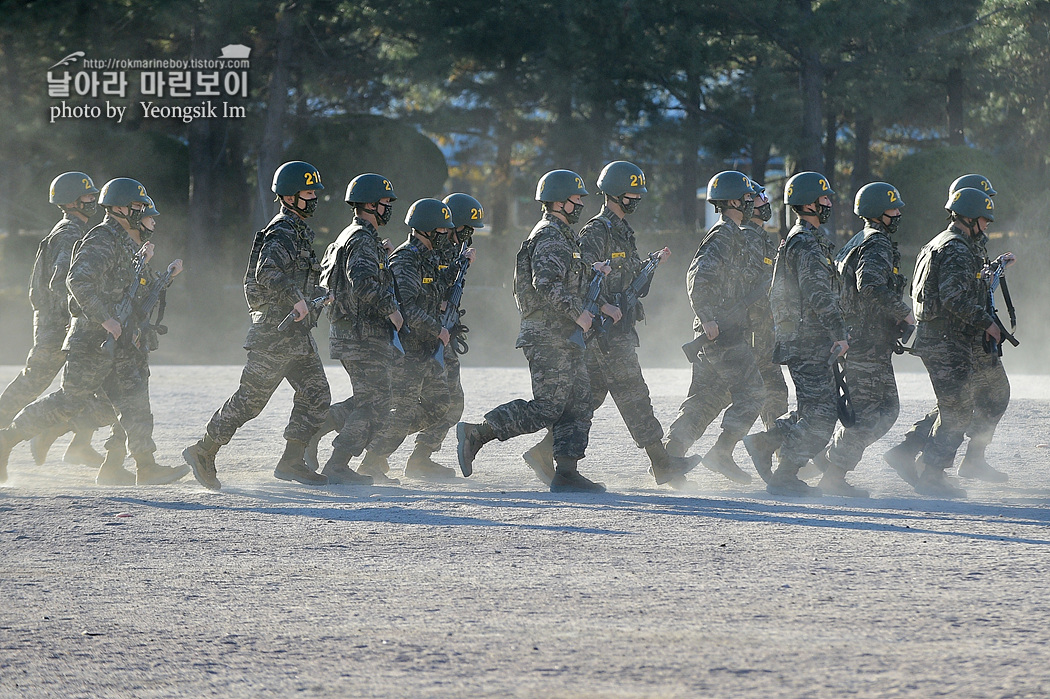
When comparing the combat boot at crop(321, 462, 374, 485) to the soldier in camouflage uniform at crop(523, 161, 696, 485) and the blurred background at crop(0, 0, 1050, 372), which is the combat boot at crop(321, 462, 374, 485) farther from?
the blurred background at crop(0, 0, 1050, 372)

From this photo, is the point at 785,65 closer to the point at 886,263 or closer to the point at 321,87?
the point at 321,87

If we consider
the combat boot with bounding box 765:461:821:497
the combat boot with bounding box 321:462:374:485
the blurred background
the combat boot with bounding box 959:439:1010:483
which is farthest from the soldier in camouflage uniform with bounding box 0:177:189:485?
the blurred background

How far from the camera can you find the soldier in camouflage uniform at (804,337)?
25.6ft

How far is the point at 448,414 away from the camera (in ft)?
29.7

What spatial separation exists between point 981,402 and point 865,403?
92 centimetres

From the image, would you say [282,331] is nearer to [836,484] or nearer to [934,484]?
[836,484]

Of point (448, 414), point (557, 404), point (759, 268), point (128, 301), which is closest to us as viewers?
Answer: point (557, 404)

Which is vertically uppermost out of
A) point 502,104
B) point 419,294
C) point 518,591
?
point 502,104

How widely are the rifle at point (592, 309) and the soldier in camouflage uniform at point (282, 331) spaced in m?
1.63

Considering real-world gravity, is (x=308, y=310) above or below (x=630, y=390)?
above

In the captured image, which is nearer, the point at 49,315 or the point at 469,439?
the point at 469,439

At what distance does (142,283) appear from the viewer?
27.9 ft

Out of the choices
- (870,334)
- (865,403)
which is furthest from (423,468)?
(870,334)

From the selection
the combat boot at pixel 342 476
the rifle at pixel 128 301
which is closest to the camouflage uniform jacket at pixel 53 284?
the rifle at pixel 128 301
